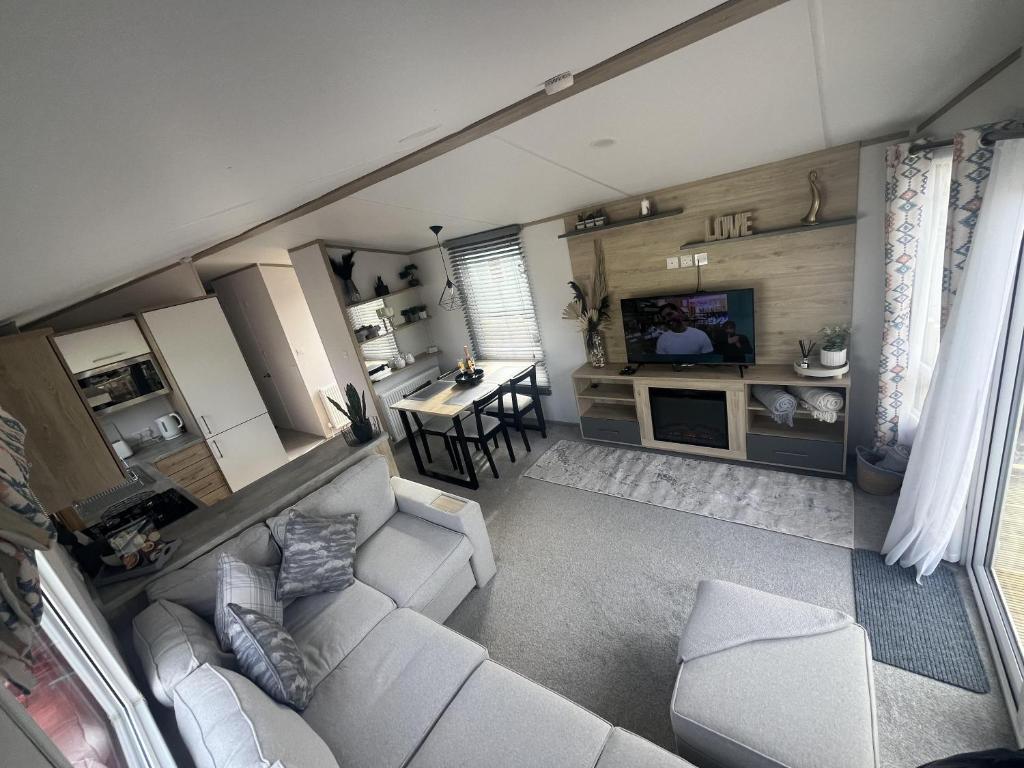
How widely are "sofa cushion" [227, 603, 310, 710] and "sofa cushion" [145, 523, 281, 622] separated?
0.37 metres

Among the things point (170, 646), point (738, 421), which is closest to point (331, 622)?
point (170, 646)

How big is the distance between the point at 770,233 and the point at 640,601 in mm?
2598

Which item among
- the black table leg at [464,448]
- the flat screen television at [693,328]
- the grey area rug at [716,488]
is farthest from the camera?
the black table leg at [464,448]

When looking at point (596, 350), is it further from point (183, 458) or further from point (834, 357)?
point (183, 458)

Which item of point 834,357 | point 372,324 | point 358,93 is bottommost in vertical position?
point 834,357

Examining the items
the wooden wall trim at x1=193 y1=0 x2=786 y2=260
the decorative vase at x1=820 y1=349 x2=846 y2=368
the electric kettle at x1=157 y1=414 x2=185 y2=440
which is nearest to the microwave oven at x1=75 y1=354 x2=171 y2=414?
the electric kettle at x1=157 y1=414 x2=185 y2=440

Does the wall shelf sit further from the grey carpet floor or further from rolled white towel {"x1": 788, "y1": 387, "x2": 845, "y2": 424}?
rolled white towel {"x1": 788, "y1": 387, "x2": 845, "y2": 424}

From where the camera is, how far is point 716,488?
2.99 meters

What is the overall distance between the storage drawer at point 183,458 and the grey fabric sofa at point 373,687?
2312 mm

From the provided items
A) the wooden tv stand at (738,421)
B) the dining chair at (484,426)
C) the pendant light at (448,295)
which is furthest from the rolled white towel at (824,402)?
the pendant light at (448,295)

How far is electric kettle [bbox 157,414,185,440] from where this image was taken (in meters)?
3.73

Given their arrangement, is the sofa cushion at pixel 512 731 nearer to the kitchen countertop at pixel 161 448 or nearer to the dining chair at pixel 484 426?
the dining chair at pixel 484 426

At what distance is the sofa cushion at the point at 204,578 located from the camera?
1.80 metres

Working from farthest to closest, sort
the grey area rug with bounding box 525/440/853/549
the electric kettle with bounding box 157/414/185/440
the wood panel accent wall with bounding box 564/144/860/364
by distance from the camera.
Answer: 1. the electric kettle with bounding box 157/414/185/440
2. the wood panel accent wall with bounding box 564/144/860/364
3. the grey area rug with bounding box 525/440/853/549
